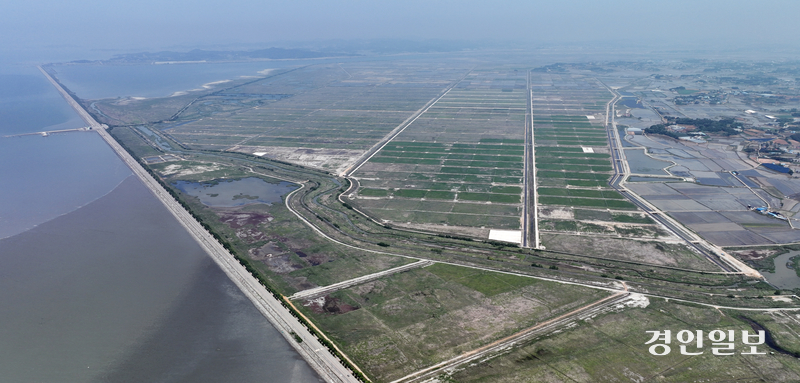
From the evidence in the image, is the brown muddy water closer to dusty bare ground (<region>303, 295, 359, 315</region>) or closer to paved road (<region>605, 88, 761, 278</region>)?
dusty bare ground (<region>303, 295, 359, 315</region>)

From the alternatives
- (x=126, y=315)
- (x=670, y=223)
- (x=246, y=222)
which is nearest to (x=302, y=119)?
(x=246, y=222)

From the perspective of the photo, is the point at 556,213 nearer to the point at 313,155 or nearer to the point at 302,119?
the point at 313,155

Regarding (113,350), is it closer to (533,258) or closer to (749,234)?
(533,258)

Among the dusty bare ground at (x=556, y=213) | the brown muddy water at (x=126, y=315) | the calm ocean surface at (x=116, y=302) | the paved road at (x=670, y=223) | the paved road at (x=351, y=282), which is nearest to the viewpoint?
the brown muddy water at (x=126, y=315)

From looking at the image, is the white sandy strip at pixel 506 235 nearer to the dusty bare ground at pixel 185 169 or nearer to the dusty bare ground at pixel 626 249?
the dusty bare ground at pixel 626 249

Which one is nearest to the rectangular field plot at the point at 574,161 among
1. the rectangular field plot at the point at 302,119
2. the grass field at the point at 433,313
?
the grass field at the point at 433,313
